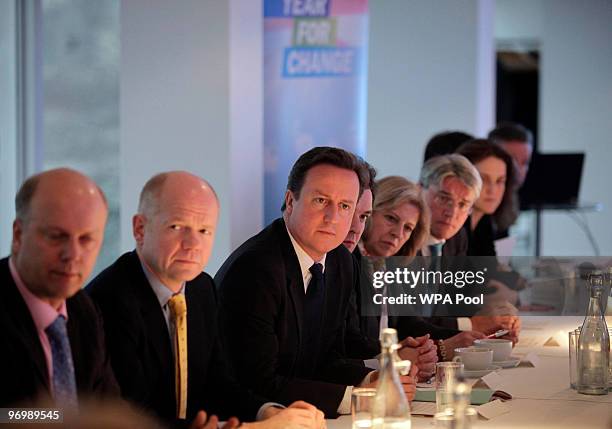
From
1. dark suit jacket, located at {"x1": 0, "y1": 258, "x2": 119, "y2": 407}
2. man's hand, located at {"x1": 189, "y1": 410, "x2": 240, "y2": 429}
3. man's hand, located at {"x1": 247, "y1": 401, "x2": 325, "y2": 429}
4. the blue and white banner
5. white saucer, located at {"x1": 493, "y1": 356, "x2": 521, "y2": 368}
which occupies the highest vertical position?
the blue and white banner

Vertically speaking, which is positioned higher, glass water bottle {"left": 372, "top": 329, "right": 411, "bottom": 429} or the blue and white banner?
the blue and white banner

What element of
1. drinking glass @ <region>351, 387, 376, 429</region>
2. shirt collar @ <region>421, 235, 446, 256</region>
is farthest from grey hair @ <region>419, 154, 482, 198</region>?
drinking glass @ <region>351, 387, 376, 429</region>

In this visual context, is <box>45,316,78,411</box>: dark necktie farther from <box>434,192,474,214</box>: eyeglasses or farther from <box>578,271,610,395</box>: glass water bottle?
<box>434,192,474,214</box>: eyeglasses

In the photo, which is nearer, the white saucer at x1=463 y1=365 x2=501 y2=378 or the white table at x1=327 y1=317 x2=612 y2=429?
the white table at x1=327 y1=317 x2=612 y2=429

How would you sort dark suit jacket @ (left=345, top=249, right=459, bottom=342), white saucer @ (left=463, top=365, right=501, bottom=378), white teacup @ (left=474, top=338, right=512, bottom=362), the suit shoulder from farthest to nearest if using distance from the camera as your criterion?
white teacup @ (left=474, top=338, right=512, bottom=362)
dark suit jacket @ (left=345, top=249, right=459, bottom=342)
white saucer @ (left=463, top=365, right=501, bottom=378)
the suit shoulder

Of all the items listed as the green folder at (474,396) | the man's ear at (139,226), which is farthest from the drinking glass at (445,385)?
the man's ear at (139,226)

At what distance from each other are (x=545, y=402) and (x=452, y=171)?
184 cm

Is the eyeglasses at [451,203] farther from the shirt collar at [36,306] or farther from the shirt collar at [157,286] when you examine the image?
the shirt collar at [36,306]

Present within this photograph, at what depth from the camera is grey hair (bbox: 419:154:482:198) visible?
4664mm

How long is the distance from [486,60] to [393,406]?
6.75m

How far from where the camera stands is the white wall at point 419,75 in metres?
8.14

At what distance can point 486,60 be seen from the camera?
8633 mm

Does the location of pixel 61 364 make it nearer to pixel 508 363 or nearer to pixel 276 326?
pixel 276 326

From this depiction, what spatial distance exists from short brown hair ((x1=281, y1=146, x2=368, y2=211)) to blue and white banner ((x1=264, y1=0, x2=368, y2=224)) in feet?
9.02
